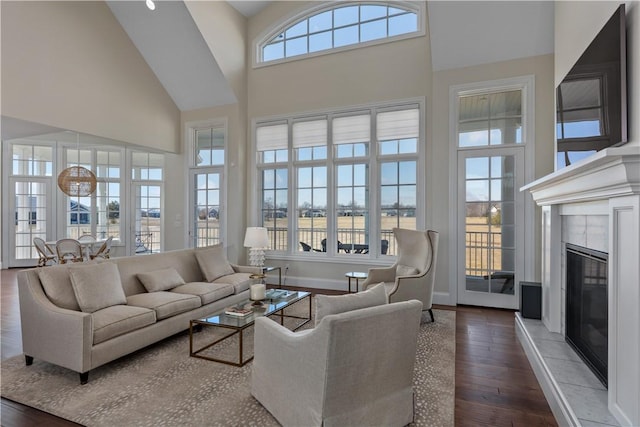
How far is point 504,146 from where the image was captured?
15.1ft

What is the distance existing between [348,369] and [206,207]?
5513 mm

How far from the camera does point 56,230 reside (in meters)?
8.28

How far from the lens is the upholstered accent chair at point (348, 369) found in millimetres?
1757

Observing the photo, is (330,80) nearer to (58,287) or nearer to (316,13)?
(316,13)

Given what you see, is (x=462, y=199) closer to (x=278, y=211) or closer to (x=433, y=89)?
(x=433, y=89)

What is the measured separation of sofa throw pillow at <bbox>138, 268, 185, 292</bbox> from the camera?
3744 millimetres

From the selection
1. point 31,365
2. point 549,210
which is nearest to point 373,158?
point 549,210

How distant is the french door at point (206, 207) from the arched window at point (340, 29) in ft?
7.90

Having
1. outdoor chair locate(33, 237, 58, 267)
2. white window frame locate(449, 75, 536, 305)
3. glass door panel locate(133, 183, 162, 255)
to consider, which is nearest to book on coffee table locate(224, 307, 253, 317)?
white window frame locate(449, 75, 536, 305)

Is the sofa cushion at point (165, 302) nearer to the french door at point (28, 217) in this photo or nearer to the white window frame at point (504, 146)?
the white window frame at point (504, 146)

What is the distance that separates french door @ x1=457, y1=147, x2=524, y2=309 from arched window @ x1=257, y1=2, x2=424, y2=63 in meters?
2.27

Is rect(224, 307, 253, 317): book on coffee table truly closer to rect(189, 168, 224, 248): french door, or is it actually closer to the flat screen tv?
the flat screen tv

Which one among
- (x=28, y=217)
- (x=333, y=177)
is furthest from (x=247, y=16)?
(x=28, y=217)

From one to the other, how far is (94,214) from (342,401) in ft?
27.5
